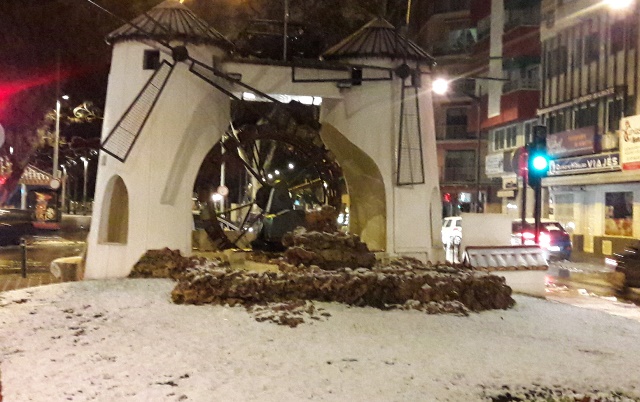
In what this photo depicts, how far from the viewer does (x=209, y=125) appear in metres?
13.6

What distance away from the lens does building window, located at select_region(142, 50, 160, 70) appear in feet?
42.9

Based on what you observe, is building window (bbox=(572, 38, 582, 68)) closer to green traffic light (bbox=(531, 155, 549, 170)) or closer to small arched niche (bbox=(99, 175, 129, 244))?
green traffic light (bbox=(531, 155, 549, 170))

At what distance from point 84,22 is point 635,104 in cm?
2245

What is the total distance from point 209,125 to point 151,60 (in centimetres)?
176

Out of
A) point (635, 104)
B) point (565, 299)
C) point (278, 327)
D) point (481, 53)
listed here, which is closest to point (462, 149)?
point (481, 53)

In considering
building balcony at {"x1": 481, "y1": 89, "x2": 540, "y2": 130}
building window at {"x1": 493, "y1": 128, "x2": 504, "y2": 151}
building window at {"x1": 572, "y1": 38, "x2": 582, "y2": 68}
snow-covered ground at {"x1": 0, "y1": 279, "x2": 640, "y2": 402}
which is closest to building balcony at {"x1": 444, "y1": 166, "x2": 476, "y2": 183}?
building window at {"x1": 493, "y1": 128, "x2": 504, "y2": 151}

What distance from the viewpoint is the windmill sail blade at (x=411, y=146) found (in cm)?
1445

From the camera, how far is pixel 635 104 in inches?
1068

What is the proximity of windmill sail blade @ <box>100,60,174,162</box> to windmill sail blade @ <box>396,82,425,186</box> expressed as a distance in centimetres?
524

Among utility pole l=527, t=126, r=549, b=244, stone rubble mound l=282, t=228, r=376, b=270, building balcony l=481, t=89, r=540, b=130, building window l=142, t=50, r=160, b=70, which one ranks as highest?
building balcony l=481, t=89, r=540, b=130

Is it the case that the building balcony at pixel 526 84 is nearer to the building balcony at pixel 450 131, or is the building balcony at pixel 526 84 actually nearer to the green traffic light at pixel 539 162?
→ the building balcony at pixel 450 131

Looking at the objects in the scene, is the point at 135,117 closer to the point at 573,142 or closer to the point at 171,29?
the point at 171,29

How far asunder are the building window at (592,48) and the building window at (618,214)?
6491 mm

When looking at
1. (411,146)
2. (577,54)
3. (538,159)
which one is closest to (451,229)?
(577,54)
